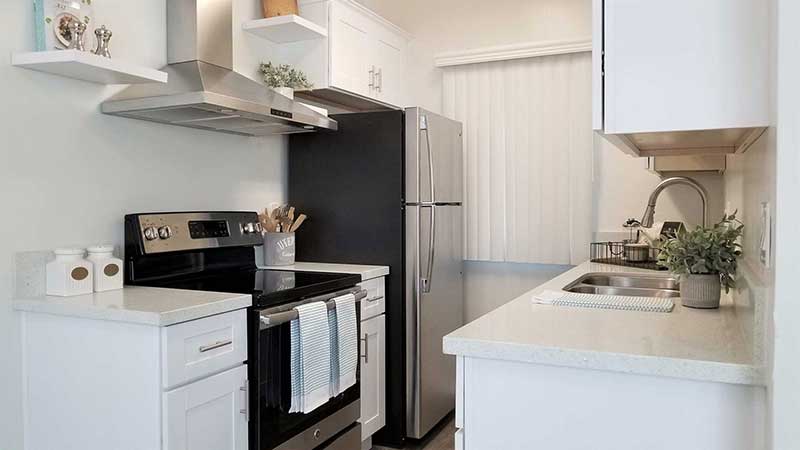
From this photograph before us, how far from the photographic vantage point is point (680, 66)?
131cm

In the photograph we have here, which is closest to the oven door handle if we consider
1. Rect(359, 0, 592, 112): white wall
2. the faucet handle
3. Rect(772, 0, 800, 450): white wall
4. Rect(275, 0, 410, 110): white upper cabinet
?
Rect(275, 0, 410, 110): white upper cabinet

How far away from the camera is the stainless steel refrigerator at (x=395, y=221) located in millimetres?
3129

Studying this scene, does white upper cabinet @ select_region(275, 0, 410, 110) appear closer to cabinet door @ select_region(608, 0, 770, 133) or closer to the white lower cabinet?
the white lower cabinet

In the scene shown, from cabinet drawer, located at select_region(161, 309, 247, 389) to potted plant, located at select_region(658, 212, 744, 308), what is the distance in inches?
55.2

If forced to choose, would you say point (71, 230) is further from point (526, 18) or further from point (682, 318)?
point (526, 18)

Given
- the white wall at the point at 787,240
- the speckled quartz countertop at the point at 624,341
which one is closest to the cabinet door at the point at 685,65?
the white wall at the point at 787,240

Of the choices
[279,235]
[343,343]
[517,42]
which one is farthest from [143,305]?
[517,42]

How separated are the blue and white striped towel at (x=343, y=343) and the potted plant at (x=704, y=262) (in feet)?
4.28

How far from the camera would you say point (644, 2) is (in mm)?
1340

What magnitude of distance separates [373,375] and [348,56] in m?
1.66

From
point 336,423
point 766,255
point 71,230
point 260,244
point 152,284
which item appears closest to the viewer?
point 766,255

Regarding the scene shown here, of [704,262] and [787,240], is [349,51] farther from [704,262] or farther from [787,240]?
[787,240]

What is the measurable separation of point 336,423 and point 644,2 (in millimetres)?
2005

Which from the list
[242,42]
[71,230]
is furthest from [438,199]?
[71,230]
